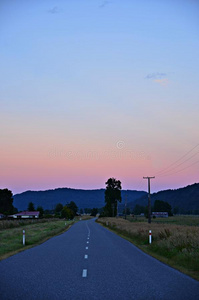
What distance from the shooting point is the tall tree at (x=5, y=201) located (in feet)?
519

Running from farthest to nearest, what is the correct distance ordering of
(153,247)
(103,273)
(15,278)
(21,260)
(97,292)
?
1. (153,247)
2. (21,260)
3. (103,273)
4. (15,278)
5. (97,292)

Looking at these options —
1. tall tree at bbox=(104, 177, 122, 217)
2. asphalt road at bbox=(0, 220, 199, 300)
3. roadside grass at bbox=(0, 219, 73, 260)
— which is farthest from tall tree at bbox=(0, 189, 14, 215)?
asphalt road at bbox=(0, 220, 199, 300)

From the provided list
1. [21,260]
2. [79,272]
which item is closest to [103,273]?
[79,272]

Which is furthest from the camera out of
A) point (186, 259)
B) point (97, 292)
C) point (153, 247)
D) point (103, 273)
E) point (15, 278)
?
point (153, 247)

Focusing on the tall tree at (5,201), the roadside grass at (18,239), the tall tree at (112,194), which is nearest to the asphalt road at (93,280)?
the roadside grass at (18,239)

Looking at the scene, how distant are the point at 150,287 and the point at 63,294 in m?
2.42

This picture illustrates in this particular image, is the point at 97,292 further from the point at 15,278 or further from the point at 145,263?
the point at 145,263

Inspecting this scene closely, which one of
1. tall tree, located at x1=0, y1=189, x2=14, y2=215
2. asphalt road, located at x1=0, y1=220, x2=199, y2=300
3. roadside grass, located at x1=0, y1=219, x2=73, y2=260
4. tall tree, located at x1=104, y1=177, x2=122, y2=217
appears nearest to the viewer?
asphalt road, located at x1=0, y1=220, x2=199, y2=300

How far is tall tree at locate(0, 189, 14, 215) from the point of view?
15825 centimetres

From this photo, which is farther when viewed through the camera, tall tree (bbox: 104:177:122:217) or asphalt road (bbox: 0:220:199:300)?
tall tree (bbox: 104:177:122:217)

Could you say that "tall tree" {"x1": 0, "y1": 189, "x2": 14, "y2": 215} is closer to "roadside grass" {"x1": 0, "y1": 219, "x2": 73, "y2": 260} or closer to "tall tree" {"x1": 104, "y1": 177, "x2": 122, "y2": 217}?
"tall tree" {"x1": 104, "y1": 177, "x2": 122, "y2": 217}

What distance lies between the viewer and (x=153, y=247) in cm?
2178

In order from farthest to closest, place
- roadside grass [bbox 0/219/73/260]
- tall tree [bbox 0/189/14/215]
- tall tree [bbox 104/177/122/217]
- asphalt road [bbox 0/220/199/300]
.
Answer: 1. tall tree [bbox 0/189/14/215]
2. tall tree [bbox 104/177/122/217]
3. roadside grass [bbox 0/219/73/260]
4. asphalt road [bbox 0/220/199/300]

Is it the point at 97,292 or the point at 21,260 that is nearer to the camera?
the point at 97,292
